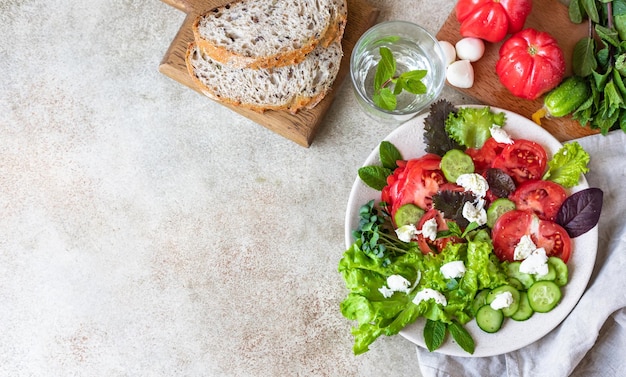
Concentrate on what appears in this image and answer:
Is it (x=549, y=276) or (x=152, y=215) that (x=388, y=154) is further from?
(x=152, y=215)

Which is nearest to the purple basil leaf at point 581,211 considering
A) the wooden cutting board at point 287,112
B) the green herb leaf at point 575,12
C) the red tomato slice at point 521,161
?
the red tomato slice at point 521,161

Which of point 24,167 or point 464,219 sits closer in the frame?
point 464,219

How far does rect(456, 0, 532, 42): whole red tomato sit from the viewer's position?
212cm

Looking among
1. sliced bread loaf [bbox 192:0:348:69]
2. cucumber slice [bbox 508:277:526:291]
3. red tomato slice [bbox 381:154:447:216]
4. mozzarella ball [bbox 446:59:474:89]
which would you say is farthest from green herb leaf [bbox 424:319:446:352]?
sliced bread loaf [bbox 192:0:348:69]

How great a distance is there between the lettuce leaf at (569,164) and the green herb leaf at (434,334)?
22.4 inches

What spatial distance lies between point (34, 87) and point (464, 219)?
1.53 metres

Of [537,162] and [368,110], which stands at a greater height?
[537,162]

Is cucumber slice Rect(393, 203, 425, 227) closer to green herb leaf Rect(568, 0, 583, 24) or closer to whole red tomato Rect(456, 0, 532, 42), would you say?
whole red tomato Rect(456, 0, 532, 42)

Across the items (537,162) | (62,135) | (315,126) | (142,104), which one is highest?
(537,162)

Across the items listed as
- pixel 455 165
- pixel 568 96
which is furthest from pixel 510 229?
pixel 568 96

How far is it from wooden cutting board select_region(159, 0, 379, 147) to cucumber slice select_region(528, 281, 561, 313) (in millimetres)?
863

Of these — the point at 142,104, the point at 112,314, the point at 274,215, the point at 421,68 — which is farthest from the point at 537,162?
the point at 112,314

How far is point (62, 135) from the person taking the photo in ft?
7.61

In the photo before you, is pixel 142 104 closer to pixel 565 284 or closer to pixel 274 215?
pixel 274 215
